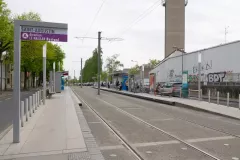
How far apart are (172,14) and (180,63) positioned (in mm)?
46239

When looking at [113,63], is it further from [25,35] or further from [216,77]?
[25,35]

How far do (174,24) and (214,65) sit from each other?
54.1 metres

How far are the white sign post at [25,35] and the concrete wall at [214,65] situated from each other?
74.3ft

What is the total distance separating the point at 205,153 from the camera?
22.4 ft

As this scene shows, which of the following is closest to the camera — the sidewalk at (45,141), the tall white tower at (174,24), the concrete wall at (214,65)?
the sidewalk at (45,141)

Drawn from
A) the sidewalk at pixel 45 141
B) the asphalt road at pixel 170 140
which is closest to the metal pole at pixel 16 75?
the sidewalk at pixel 45 141

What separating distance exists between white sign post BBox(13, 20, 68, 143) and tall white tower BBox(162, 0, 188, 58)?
254 feet

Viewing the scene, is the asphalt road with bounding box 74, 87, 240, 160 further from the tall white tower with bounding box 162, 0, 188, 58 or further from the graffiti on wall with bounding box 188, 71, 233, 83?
the tall white tower with bounding box 162, 0, 188, 58

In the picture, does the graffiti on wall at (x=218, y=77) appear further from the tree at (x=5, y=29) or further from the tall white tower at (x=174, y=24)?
the tall white tower at (x=174, y=24)

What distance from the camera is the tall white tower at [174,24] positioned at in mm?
83812

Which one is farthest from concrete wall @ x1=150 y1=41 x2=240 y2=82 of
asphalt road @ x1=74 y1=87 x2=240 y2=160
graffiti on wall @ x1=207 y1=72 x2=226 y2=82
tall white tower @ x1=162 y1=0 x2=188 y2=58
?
tall white tower @ x1=162 y1=0 x2=188 y2=58

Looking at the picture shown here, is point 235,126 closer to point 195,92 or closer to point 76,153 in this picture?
point 76,153

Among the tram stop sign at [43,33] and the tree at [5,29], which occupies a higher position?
the tree at [5,29]

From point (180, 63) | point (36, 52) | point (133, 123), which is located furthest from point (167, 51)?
point (133, 123)
